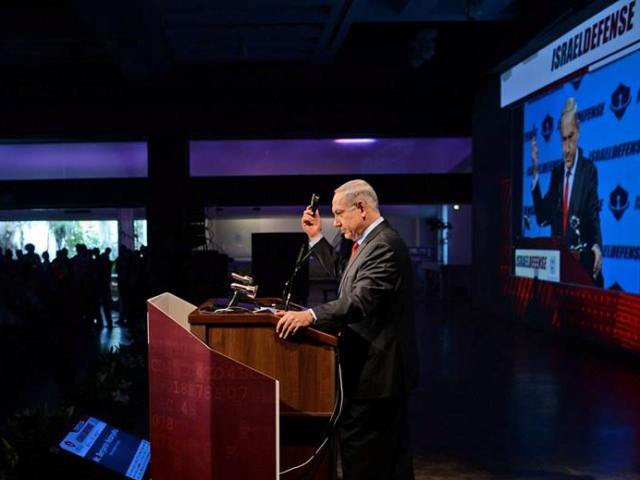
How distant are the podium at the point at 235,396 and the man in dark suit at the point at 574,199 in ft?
18.5

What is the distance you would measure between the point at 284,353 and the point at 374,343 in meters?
0.53

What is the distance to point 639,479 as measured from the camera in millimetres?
3320

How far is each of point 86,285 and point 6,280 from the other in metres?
1.90

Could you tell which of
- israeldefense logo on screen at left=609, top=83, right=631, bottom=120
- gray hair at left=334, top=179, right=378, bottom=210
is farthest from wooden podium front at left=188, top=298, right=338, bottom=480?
israeldefense logo on screen at left=609, top=83, right=631, bottom=120

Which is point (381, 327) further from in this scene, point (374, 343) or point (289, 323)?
point (289, 323)

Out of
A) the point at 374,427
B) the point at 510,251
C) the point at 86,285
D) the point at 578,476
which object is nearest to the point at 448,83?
the point at 510,251

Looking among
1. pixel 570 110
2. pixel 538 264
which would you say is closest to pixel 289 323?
pixel 570 110

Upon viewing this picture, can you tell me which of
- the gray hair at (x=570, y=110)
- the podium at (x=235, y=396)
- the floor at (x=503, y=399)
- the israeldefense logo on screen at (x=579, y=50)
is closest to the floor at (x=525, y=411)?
the floor at (x=503, y=399)

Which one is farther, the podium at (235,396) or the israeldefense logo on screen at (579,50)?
the israeldefense logo on screen at (579,50)

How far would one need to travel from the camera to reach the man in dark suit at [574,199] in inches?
268

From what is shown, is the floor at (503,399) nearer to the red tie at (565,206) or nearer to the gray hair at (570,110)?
the red tie at (565,206)

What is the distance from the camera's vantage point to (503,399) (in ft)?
16.4

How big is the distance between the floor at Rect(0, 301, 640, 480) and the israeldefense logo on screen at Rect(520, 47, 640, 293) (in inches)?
47.4

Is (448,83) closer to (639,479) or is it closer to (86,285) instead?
(86,285)
